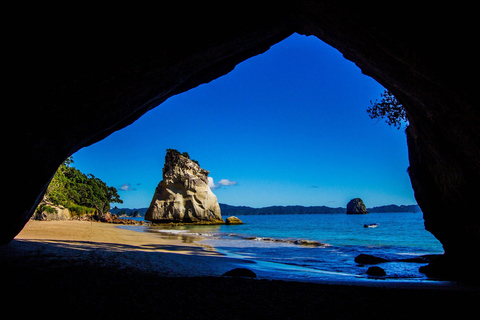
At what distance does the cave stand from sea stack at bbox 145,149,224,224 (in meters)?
42.6

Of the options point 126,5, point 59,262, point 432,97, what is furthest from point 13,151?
point 432,97

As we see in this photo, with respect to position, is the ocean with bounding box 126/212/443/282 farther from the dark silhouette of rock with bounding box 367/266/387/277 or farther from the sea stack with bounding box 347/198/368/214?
the sea stack with bounding box 347/198/368/214

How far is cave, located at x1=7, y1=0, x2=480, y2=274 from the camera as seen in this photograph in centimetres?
373

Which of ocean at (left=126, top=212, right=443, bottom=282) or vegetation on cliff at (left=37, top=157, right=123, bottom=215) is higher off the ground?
vegetation on cliff at (left=37, top=157, right=123, bottom=215)

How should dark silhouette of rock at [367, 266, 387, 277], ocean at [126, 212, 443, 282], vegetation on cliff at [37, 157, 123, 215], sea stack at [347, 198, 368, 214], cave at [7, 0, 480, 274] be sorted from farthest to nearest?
sea stack at [347, 198, 368, 214]
vegetation on cliff at [37, 157, 123, 215]
dark silhouette of rock at [367, 266, 387, 277]
ocean at [126, 212, 443, 282]
cave at [7, 0, 480, 274]

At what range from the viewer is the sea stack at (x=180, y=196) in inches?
1971

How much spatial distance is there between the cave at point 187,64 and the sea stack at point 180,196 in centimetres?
4265

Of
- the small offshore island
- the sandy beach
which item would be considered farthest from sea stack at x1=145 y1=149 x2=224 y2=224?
the sandy beach

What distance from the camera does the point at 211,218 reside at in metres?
53.1

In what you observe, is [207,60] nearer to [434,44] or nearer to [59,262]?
[434,44]

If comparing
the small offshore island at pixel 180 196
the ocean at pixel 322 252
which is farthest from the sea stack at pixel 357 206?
the ocean at pixel 322 252

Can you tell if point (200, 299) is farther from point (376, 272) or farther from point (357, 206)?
point (357, 206)

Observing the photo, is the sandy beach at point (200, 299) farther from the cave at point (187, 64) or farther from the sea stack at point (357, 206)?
the sea stack at point (357, 206)

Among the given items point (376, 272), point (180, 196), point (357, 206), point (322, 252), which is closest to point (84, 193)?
point (180, 196)
